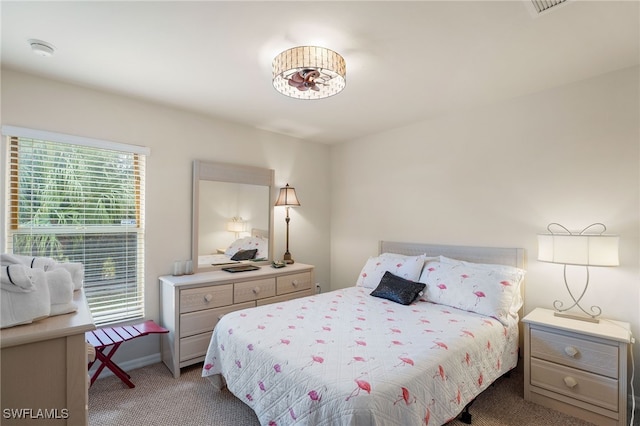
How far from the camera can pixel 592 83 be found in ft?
7.79

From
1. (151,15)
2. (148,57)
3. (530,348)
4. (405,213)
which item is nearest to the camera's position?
(151,15)

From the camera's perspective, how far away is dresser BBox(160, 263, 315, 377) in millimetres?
2631

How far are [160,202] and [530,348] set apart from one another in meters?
3.36

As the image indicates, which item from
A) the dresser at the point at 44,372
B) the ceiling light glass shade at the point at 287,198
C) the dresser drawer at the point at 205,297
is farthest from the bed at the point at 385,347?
the ceiling light glass shade at the point at 287,198

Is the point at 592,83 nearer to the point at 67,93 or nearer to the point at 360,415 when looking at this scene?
the point at 360,415

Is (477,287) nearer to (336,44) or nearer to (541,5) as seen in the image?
(541,5)

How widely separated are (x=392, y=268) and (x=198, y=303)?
74.1 inches

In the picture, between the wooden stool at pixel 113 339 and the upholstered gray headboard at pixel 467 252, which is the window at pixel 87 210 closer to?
the wooden stool at pixel 113 339

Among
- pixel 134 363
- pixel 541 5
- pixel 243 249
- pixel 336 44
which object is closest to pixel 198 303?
pixel 134 363

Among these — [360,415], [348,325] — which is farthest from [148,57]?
[360,415]

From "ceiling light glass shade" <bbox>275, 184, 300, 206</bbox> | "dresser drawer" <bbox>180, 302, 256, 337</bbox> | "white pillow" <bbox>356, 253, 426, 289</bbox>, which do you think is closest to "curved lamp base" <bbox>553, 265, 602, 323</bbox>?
"white pillow" <bbox>356, 253, 426, 289</bbox>

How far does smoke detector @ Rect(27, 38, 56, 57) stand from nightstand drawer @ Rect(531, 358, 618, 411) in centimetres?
394

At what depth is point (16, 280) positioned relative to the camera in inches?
39.9

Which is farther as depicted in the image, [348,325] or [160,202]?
[160,202]
